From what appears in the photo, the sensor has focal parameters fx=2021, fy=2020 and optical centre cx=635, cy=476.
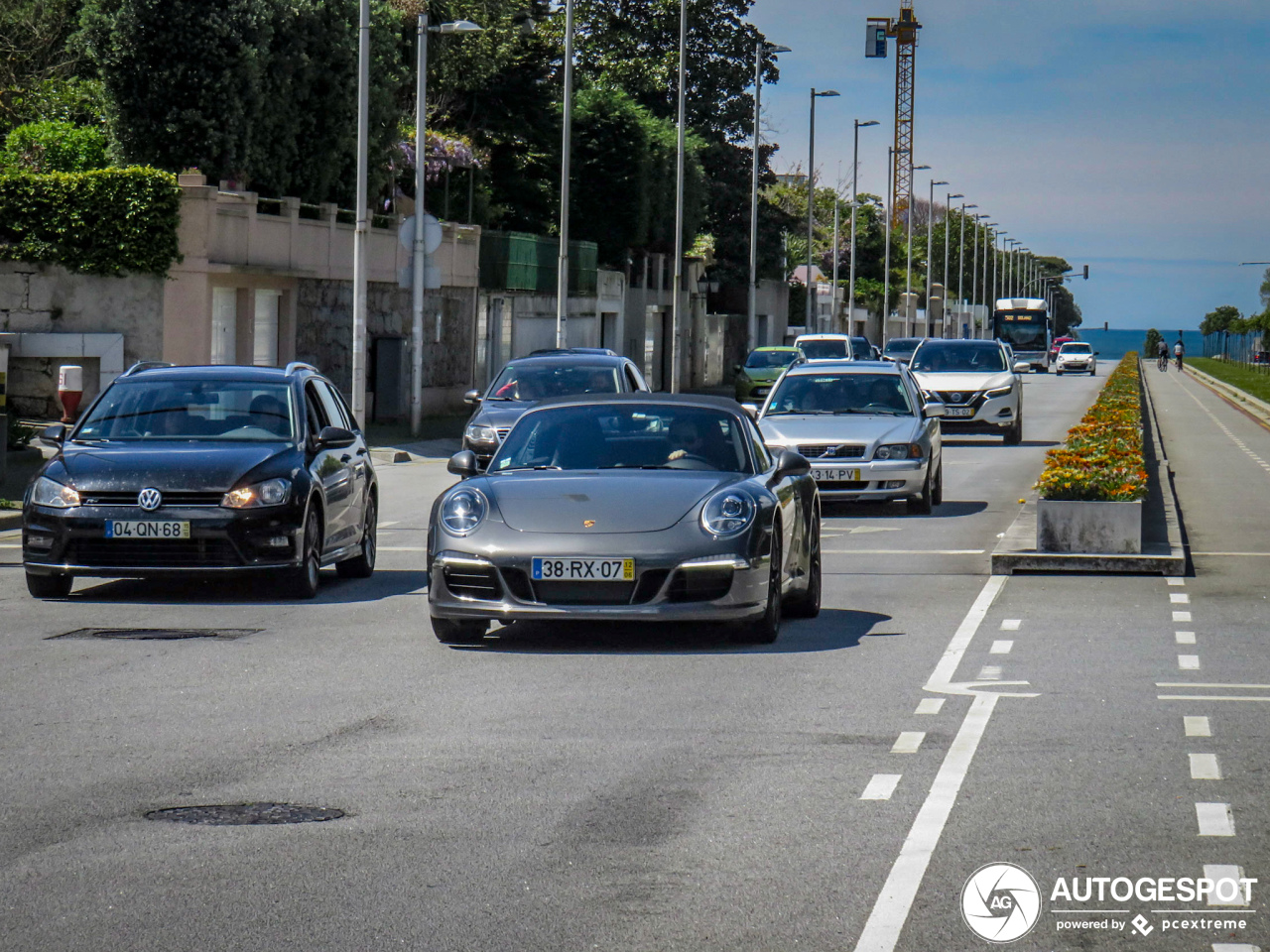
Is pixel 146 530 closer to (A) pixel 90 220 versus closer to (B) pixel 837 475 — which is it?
(B) pixel 837 475

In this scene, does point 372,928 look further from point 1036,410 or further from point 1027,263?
point 1027,263

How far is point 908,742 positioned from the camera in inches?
305

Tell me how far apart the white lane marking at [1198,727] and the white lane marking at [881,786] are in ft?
4.96

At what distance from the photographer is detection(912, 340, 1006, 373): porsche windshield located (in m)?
34.6

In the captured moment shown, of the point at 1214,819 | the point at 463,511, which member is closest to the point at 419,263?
the point at 463,511

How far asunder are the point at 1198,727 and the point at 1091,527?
6.38 meters

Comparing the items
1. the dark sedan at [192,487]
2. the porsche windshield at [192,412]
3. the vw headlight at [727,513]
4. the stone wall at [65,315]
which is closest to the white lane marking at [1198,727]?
the vw headlight at [727,513]

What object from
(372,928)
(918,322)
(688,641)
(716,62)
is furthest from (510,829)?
(918,322)

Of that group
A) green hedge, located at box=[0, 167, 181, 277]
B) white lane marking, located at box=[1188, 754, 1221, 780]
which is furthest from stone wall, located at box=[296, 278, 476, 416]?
white lane marking, located at box=[1188, 754, 1221, 780]

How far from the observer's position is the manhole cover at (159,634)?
35.8 feet

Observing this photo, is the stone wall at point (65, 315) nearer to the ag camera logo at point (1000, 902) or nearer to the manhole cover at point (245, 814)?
the manhole cover at point (245, 814)

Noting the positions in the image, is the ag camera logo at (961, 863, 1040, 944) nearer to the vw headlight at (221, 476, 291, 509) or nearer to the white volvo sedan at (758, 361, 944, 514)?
the vw headlight at (221, 476, 291, 509)

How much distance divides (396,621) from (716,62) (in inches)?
2353

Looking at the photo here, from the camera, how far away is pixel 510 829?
6.22m
